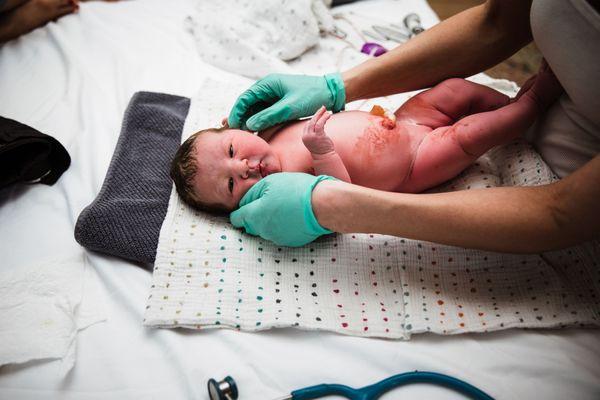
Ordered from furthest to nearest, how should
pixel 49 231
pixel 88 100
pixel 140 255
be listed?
pixel 88 100
pixel 49 231
pixel 140 255

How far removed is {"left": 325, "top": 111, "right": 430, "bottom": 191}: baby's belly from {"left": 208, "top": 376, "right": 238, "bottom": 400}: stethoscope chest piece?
704 millimetres

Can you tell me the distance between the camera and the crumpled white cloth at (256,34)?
183cm

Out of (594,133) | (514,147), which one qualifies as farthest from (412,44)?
(594,133)

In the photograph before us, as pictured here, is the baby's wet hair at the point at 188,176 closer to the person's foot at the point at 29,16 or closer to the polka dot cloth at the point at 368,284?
the polka dot cloth at the point at 368,284

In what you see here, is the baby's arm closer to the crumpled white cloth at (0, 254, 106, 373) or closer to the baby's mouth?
the baby's mouth

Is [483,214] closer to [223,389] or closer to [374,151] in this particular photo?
[374,151]

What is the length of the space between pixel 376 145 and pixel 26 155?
1143 mm

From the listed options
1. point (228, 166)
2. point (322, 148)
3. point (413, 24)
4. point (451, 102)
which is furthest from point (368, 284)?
point (413, 24)

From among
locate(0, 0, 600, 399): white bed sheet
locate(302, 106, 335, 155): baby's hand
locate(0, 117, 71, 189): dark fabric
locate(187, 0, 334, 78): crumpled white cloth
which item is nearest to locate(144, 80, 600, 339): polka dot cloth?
locate(0, 0, 600, 399): white bed sheet

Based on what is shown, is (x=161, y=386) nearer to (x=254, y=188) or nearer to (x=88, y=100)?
(x=254, y=188)

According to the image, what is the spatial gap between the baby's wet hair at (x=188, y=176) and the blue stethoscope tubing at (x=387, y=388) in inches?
23.9

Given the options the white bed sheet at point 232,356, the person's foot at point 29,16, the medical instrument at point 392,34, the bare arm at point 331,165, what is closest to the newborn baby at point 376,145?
the bare arm at point 331,165

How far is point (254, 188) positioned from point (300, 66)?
927mm

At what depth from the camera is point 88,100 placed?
5.46ft
